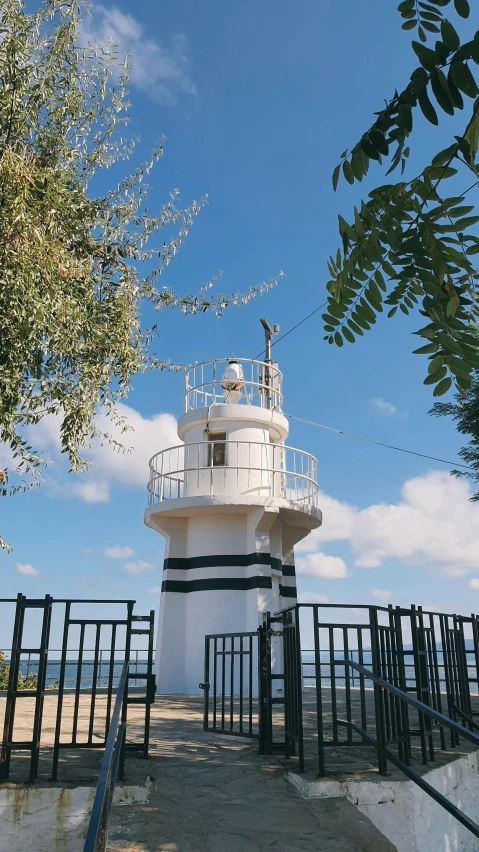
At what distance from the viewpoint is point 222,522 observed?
16719mm

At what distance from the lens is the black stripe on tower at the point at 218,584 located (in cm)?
1581

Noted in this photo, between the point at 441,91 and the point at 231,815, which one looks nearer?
the point at 441,91

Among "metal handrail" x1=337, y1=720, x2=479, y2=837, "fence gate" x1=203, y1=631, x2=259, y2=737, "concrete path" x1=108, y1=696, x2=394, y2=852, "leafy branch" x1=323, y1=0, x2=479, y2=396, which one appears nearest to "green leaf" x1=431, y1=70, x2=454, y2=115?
"leafy branch" x1=323, y1=0, x2=479, y2=396

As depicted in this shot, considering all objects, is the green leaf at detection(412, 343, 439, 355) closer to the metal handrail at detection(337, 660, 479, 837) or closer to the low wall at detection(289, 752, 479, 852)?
the metal handrail at detection(337, 660, 479, 837)

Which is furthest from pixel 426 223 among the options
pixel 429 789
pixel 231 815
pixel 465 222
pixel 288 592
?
pixel 288 592

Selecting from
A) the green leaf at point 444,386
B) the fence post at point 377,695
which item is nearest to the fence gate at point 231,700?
the fence post at point 377,695

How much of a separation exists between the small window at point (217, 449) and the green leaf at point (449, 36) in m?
15.5

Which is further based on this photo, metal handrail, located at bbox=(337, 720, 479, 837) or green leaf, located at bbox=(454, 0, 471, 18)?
metal handrail, located at bbox=(337, 720, 479, 837)

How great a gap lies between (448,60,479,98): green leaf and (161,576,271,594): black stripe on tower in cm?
1482

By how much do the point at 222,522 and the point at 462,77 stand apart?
15.5m

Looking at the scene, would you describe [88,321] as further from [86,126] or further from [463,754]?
[463,754]

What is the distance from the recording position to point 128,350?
9.84 m

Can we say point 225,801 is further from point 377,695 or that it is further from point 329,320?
point 329,320

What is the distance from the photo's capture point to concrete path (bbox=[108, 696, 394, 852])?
15.7 ft
